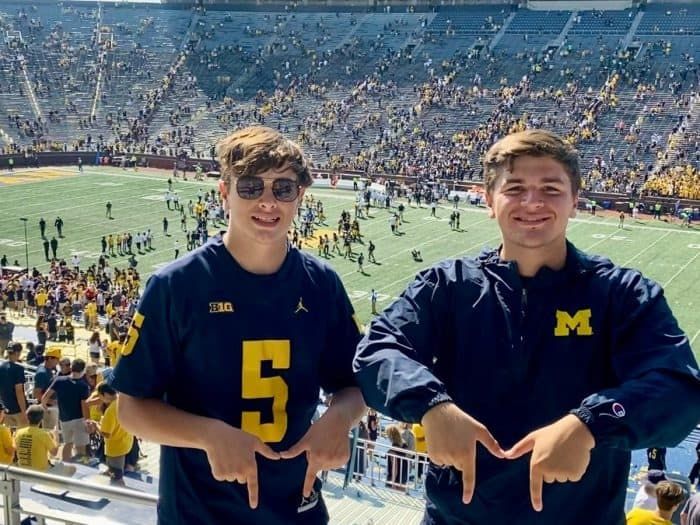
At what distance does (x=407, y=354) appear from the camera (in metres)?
2.46

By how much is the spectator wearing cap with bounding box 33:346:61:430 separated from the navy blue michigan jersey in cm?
696

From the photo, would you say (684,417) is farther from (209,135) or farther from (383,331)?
(209,135)

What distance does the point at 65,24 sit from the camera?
2761 inches

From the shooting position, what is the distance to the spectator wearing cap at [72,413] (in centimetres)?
833

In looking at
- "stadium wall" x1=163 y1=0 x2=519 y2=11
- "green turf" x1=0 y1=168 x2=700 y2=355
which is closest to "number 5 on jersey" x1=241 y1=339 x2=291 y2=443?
"green turf" x1=0 y1=168 x2=700 y2=355

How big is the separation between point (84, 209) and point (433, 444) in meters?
36.2

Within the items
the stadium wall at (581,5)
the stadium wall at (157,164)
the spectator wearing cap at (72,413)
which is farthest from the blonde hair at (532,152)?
the stadium wall at (581,5)

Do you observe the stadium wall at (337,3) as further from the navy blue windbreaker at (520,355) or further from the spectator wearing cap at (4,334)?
the navy blue windbreaker at (520,355)

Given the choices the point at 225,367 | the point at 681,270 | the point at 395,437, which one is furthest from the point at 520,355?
the point at 681,270

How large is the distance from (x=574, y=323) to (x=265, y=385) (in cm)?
106

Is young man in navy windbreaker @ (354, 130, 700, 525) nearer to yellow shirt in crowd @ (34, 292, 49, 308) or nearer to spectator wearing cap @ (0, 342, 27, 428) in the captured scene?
spectator wearing cap @ (0, 342, 27, 428)

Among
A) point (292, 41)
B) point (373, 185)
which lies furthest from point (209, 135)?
point (373, 185)

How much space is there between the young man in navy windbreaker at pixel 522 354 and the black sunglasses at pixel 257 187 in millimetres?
572

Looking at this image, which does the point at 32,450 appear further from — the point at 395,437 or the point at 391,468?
the point at 395,437
